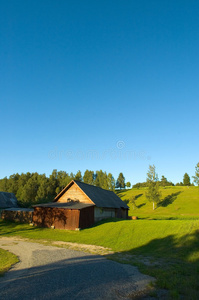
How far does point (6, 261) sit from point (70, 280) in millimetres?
5925

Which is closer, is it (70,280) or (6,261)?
(70,280)

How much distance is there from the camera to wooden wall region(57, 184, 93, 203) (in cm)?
3487

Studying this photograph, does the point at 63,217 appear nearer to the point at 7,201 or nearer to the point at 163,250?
the point at 163,250

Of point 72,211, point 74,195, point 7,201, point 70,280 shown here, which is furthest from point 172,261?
point 7,201

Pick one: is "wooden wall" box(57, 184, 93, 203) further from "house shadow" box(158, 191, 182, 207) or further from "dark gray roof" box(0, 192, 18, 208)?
"house shadow" box(158, 191, 182, 207)

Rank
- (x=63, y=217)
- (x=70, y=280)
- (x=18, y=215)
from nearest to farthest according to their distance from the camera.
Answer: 1. (x=70, y=280)
2. (x=63, y=217)
3. (x=18, y=215)

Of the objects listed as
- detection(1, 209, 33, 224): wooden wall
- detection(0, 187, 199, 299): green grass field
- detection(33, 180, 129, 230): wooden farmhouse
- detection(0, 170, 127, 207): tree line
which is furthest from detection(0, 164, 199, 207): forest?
detection(0, 187, 199, 299): green grass field

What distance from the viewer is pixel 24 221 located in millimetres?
36406

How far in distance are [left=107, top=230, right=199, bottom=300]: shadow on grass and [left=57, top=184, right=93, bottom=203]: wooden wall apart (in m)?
17.3

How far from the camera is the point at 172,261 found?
1330 cm

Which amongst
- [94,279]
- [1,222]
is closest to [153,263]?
[94,279]

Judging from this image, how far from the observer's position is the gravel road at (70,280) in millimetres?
7352

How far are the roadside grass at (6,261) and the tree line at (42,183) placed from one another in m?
57.4

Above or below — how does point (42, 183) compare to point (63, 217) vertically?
above
